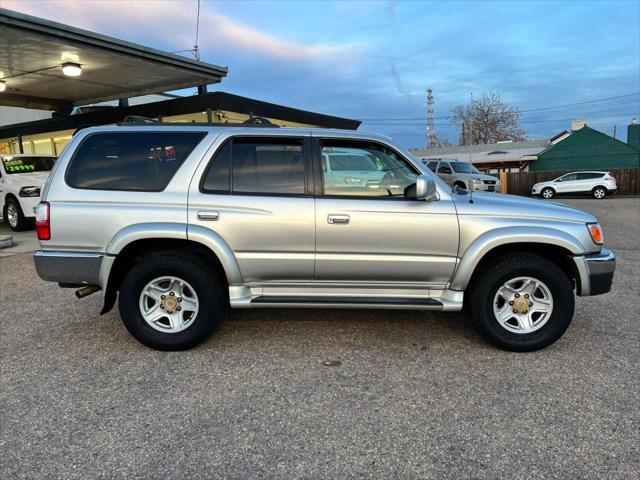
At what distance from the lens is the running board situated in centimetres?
387

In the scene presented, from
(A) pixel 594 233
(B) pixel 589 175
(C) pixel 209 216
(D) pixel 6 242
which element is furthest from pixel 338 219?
(B) pixel 589 175

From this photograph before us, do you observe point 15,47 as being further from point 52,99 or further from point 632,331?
point 632,331

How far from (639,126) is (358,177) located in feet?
132

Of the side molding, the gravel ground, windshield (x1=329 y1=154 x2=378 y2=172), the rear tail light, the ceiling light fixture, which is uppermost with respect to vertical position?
the ceiling light fixture

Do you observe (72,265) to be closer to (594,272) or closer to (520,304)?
(520,304)

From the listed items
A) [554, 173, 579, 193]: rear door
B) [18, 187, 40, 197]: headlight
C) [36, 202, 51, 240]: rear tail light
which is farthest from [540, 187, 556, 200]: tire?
[36, 202, 51, 240]: rear tail light

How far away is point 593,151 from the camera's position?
35.1 m

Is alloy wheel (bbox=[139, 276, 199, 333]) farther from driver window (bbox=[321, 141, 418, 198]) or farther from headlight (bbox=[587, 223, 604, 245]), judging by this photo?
headlight (bbox=[587, 223, 604, 245])

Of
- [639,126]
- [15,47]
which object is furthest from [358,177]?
[639,126]

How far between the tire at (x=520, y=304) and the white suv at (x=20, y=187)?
10.6 metres

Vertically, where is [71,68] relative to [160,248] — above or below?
above

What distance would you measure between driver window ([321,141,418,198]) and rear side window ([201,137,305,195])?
0.25 m

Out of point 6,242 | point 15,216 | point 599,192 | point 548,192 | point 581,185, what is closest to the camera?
point 6,242

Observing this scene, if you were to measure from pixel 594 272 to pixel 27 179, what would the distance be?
38.8 feet
